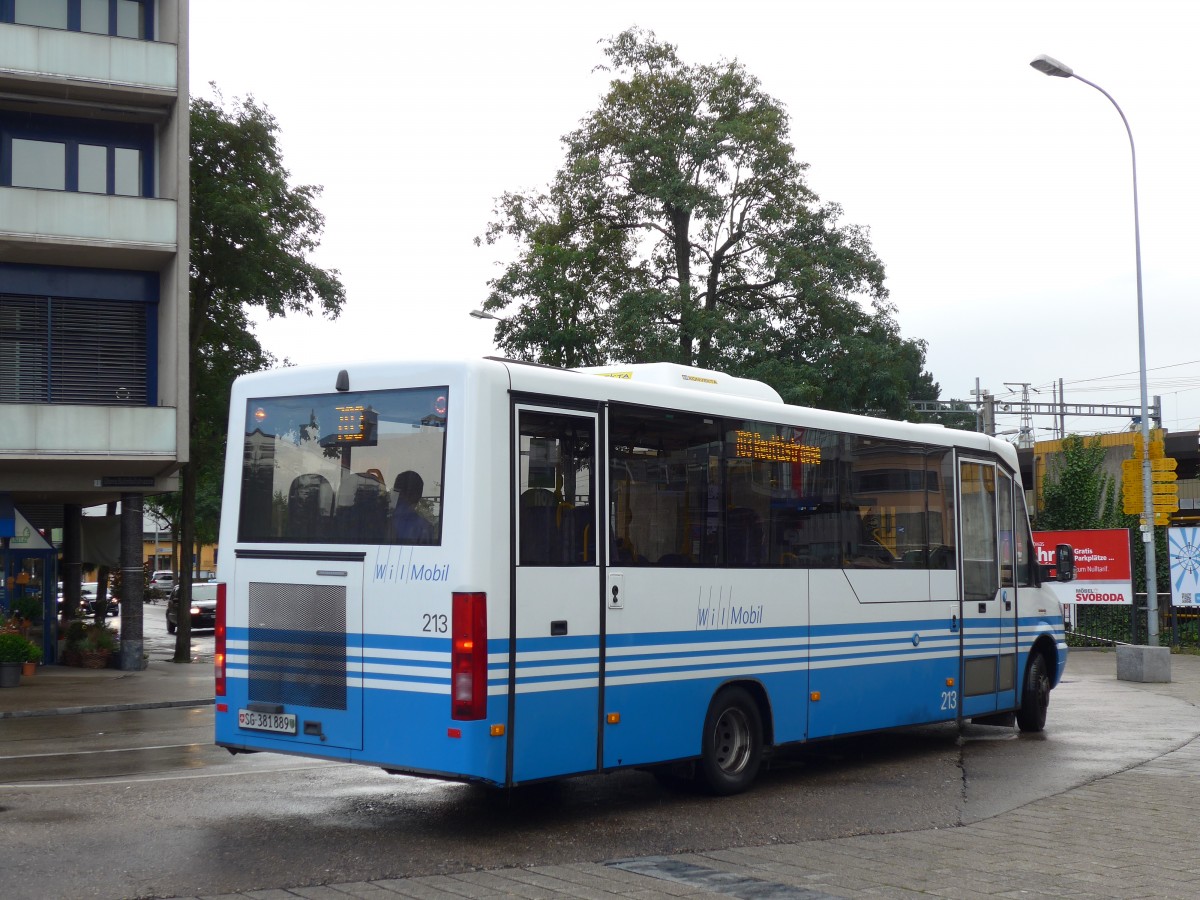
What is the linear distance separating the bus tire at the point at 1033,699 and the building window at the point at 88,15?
70.6 ft

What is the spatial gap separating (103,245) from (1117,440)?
44619 mm

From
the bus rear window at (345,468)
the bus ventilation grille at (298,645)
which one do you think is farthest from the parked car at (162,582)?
the bus ventilation grille at (298,645)

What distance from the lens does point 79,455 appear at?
84.1ft

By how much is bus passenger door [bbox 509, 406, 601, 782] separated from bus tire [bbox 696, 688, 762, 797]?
4.51ft

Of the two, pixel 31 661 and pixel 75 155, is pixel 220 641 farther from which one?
pixel 75 155

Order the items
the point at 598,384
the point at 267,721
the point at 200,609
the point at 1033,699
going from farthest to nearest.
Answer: the point at 200,609
the point at 1033,699
the point at 598,384
the point at 267,721

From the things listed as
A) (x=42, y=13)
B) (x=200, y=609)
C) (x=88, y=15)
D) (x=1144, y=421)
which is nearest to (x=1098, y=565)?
(x=1144, y=421)

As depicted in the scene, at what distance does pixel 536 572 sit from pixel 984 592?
6650 mm

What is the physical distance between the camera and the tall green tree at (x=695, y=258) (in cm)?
3219

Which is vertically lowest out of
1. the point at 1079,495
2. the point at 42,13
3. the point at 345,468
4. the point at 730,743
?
the point at 730,743

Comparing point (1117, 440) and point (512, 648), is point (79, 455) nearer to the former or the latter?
point (512, 648)

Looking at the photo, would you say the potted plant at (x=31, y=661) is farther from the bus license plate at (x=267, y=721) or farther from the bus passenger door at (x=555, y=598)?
the bus passenger door at (x=555, y=598)

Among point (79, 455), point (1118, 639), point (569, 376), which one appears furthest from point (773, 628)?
point (1118, 639)

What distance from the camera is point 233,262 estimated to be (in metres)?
31.7
